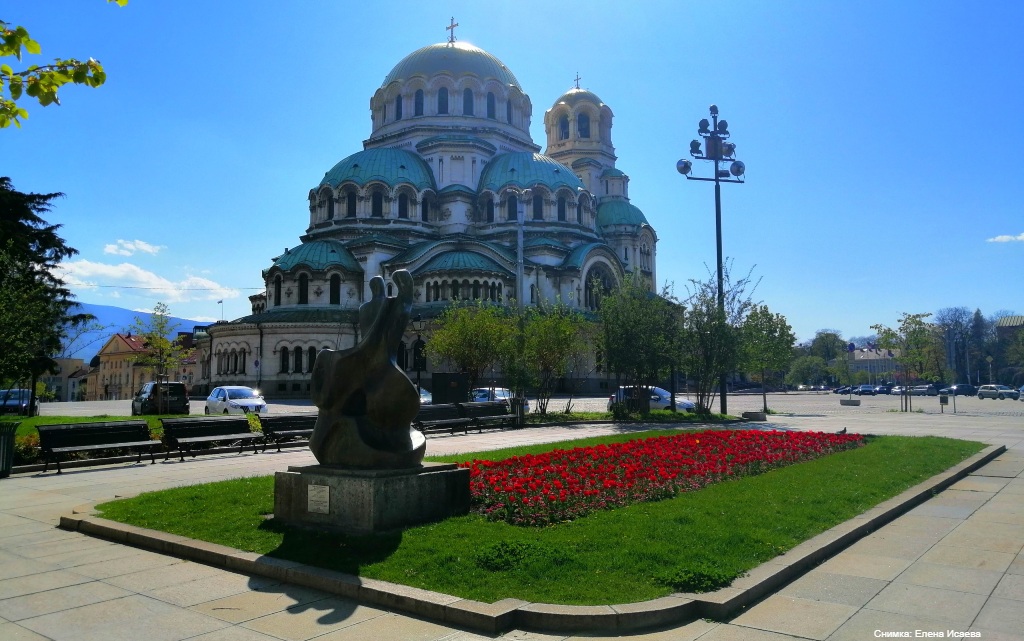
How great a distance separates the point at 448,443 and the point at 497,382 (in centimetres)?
2808

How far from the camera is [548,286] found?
59719 mm

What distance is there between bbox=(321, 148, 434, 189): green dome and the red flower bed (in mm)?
47777

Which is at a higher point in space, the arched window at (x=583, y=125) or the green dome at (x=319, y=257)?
the arched window at (x=583, y=125)

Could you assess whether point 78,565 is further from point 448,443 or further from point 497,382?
point 497,382

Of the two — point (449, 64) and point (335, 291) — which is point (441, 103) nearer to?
point (449, 64)

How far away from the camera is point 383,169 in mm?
60906

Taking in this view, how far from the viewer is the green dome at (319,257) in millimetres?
57219

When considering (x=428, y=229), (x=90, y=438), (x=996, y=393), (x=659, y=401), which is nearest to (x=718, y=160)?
(x=659, y=401)

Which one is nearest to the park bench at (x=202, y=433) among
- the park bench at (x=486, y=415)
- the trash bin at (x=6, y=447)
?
the trash bin at (x=6, y=447)

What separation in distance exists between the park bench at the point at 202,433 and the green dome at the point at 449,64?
2041 inches

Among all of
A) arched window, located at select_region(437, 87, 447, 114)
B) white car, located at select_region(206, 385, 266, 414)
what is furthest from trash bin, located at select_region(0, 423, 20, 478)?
arched window, located at select_region(437, 87, 447, 114)

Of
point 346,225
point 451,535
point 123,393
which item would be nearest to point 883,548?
point 451,535

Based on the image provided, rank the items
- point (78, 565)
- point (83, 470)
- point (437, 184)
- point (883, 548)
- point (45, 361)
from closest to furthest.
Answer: point (78, 565), point (883, 548), point (83, 470), point (45, 361), point (437, 184)

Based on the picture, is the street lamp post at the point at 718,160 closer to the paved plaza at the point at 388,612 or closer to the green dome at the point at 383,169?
the paved plaza at the point at 388,612
